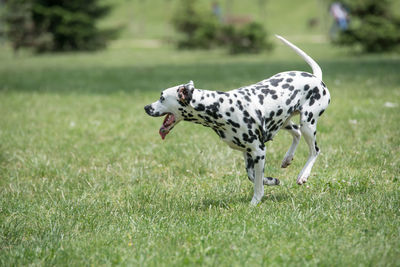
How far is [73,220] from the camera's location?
3855 mm

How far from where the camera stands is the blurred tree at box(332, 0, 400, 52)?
63.2 feet

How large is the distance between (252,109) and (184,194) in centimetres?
120

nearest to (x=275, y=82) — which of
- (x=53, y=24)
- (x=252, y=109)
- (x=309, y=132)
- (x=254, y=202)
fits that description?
(x=252, y=109)

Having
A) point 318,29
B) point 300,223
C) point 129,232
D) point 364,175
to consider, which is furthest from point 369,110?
point 318,29

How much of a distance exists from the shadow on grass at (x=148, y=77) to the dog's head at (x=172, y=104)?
6685mm

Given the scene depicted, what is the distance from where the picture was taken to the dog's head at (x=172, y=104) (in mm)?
A: 3641

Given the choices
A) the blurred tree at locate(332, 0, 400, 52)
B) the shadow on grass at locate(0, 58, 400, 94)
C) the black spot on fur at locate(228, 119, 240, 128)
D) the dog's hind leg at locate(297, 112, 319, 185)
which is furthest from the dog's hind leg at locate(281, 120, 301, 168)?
the blurred tree at locate(332, 0, 400, 52)

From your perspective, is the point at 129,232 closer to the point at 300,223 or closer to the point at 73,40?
the point at 300,223

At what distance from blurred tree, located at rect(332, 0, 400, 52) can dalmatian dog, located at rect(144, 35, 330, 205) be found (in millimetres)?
16976

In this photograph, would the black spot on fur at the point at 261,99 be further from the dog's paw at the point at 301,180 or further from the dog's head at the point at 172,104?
the dog's paw at the point at 301,180

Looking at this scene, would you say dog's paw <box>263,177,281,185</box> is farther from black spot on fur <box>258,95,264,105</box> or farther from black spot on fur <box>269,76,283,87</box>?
black spot on fur <box>269,76,283,87</box>

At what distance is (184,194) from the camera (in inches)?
173

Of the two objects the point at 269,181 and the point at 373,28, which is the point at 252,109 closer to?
the point at 269,181

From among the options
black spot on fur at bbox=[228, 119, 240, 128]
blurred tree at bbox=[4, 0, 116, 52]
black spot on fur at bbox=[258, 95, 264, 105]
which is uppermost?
black spot on fur at bbox=[258, 95, 264, 105]
